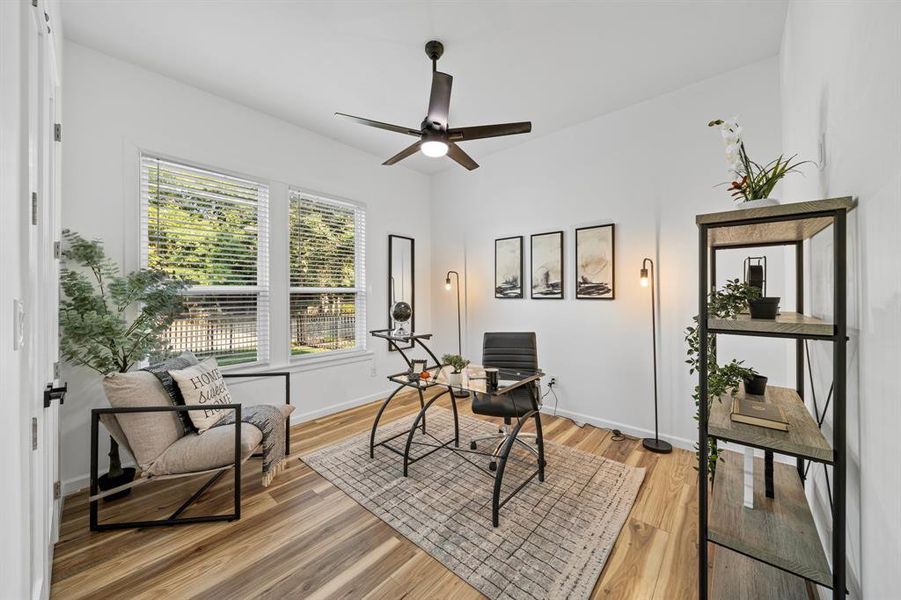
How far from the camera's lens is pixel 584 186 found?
3.53 m

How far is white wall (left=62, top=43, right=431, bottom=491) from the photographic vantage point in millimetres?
2414

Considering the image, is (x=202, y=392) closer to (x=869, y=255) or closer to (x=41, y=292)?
(x=41, y=292)

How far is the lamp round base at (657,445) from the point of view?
113 inches

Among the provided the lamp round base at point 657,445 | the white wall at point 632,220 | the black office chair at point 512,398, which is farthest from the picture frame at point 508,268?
the lamp round base at point 657,445

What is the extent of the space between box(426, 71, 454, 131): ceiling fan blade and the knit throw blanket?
7.44 ft

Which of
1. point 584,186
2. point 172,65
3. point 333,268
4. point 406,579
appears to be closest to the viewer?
point 406,579

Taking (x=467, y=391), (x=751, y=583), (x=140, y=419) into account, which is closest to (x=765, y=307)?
(x=751, y=583)

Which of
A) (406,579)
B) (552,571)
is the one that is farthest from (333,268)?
(552,571)

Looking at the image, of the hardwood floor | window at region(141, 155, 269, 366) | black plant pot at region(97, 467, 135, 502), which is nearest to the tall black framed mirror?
window at region(141, 155, 269, 366)

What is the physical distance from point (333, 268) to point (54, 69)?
2.44 metres

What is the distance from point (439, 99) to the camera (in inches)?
88.3

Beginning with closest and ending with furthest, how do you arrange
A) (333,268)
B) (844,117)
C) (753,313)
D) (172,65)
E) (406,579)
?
1. (844,117)
2. (753,313)
3. (406,579)
4. (172,65)
5. (333,268)

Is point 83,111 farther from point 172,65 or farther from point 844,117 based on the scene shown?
point 844,117

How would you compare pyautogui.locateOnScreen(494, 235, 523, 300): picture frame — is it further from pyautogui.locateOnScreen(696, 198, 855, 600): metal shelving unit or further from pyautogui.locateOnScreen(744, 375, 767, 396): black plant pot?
pyautogui.locateOnScreen(744, 375, 767, 396): black plant pot
